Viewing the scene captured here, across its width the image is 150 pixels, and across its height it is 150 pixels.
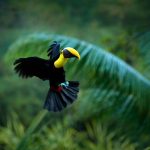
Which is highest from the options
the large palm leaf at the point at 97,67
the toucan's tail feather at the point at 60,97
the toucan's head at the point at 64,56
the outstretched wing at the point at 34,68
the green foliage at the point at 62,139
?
the large palm leaf at the point at 97,67

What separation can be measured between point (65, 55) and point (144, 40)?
3.35 m

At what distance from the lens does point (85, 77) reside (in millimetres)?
3523

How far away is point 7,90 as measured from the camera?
770 centimetres

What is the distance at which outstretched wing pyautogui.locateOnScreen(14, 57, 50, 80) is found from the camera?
43.0 inches

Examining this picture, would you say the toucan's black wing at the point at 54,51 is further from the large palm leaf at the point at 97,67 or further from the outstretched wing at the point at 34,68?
the large palm leaf at the point at 97,67

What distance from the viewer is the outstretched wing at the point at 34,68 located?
1.09 m

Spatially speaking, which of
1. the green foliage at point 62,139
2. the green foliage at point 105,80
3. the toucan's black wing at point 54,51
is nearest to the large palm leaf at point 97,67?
the green foliage at point 105,80

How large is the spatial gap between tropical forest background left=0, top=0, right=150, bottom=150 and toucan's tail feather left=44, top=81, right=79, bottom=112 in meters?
0.63

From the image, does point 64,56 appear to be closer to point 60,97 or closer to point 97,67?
point 60,97

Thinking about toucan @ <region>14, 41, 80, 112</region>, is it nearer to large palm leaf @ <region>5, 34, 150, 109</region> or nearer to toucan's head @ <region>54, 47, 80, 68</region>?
toucan's head @ <region>54, 47, 80, 68</region>

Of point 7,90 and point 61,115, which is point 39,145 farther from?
point 7,90

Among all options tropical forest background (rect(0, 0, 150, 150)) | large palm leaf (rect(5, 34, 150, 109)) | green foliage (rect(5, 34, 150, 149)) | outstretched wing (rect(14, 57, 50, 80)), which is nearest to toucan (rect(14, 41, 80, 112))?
outstretched wing (rect(14, 57, 50, 80))

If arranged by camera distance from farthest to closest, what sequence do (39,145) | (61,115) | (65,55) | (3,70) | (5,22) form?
(5,22) < (3,70) < (61,115) < (39,145) < (65,55)

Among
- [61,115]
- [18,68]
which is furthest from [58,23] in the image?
[18,68]
